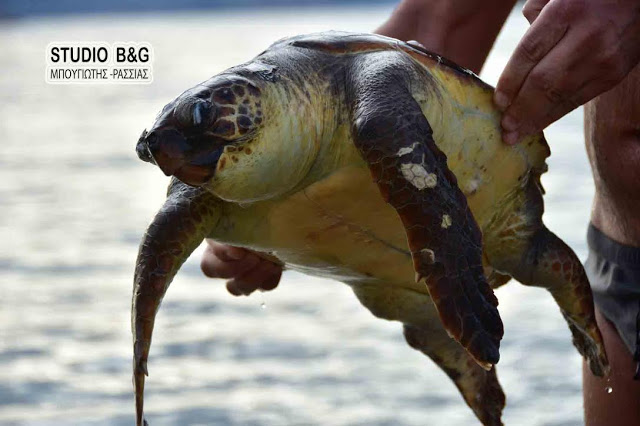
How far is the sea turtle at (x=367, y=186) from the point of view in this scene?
179 centimetres

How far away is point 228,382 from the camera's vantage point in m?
3.47

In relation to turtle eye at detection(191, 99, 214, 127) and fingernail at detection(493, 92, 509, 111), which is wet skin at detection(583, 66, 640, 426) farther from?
turtle eye at detection(191, 99, 214, 127)

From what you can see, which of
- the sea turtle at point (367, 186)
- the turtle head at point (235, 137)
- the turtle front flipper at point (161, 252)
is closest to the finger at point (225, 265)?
the sea turtle at point (367, 186)

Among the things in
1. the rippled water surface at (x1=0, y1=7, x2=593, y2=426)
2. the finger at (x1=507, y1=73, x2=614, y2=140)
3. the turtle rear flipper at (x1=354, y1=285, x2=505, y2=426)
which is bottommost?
the rippled water surface at (x1=0, y1=7, x2=593, y2=426)

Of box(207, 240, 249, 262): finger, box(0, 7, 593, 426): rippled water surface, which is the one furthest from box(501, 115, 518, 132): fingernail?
box(0, 7, 593, 426): rippled water surface

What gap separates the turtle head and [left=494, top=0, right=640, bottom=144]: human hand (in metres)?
0.42

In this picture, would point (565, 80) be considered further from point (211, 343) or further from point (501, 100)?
point (211, 343)

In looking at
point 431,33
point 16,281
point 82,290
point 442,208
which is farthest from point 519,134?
point 16,281

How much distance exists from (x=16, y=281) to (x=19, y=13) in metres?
28.0

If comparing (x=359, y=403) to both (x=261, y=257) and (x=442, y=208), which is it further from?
(x=442, y=208)

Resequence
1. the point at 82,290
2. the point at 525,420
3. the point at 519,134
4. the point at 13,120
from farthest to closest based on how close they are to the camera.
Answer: the point at 13,120
the point at 82,290
the point at 525,420
the point at 519,134

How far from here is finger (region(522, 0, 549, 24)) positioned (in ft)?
7.24

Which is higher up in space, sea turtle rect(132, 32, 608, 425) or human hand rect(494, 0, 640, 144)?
human hand rect(494, 0, 640, 144)

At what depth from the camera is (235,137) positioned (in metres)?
1.85
